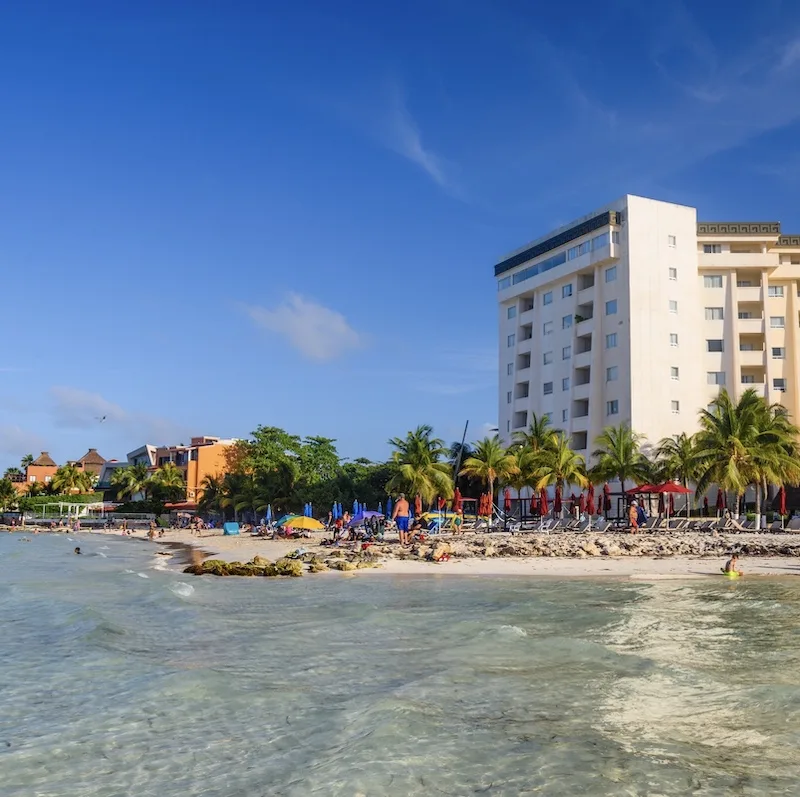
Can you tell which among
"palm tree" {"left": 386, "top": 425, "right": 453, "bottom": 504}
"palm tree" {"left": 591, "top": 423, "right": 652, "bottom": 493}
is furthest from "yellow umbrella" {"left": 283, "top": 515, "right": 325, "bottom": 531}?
"palm tree" {"left": 591, "top": 423, "right": 652, "bottom": 493}

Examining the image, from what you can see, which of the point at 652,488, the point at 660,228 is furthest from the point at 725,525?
the point at 660,228

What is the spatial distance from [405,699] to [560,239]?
2192 inches

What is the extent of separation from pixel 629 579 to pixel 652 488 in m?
16.1

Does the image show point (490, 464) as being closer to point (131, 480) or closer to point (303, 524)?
point (303, 524)

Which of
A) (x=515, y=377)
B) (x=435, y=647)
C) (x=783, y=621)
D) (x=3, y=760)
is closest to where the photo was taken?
(x=3, y=760)

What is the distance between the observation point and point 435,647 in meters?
12.8

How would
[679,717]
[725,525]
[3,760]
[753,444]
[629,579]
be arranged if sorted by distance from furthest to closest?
1. [753,444]
2. [725,525]
3. [629,579]
4. [679,717]
5. [3,760]

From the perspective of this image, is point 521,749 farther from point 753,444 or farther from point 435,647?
point 753,444

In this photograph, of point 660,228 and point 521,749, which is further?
point 660,228

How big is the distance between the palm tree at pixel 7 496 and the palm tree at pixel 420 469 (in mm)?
67562

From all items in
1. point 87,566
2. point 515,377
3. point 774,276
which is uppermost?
point 774,276

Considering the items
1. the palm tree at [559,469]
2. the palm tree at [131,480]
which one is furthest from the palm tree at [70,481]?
the palm tree at [559,469]

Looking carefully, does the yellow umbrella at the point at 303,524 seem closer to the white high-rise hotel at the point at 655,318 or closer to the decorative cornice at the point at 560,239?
the white high-rise hotel at the point at 655,318

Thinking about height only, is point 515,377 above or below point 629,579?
above
